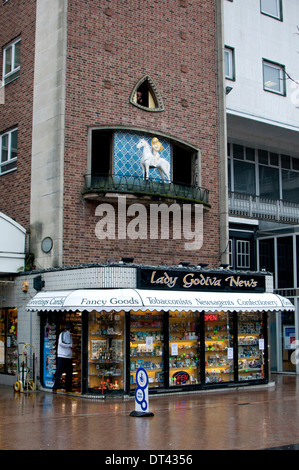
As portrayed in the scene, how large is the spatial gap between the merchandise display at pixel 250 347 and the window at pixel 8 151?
8.85 m

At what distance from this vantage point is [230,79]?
22031mm

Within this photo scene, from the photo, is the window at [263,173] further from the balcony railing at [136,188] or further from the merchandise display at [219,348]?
the merchandise display at [219,348]

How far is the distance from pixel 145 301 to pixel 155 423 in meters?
3.80

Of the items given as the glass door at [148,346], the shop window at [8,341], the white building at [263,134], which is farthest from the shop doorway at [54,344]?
the white building at [263,134]

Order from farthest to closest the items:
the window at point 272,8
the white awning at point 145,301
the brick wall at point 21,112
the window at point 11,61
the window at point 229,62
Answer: the window at point 272,8, the window at point 229,62, the window at point 11,61, the brick wall at point 21,112, the white awning at point 145,301

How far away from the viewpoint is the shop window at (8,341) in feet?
58.5

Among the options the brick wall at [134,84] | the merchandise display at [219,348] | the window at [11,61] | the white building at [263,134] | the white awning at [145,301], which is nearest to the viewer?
the white awning at [145,301]

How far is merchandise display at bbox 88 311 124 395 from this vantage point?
14828 millimetres

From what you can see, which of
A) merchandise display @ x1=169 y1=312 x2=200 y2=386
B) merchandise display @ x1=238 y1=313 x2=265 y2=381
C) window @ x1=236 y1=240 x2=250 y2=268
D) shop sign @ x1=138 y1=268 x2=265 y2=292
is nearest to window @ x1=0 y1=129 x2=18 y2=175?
shop sign @ x1=138 y1=268 x2=265 y2=292

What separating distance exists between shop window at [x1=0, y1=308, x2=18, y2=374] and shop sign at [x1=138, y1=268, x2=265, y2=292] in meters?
5.06

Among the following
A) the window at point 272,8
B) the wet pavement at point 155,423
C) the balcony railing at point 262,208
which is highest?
the window at point 272,8

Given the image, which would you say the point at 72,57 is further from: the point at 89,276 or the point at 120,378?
the point at 120,378

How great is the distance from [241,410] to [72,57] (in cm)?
1080
